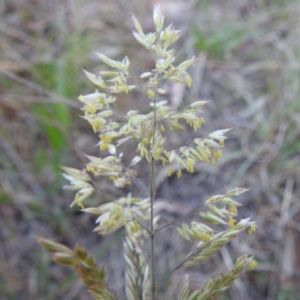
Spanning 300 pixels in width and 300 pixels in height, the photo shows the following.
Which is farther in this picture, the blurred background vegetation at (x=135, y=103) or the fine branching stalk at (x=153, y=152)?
the blurred background vegetation at (x=135, y=103)

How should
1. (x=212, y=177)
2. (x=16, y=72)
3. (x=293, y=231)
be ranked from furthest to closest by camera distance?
(x=16, y=72) → (x=212, y=177) → (x=293, y=231)

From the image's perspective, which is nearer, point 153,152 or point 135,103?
point 153,152

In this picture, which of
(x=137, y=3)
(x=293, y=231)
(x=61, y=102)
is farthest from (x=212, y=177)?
(x=137, y=3)

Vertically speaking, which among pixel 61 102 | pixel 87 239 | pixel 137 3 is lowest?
pixel 87 239

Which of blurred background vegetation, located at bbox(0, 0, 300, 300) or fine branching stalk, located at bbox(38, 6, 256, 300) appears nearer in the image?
fine branching stalk, located at bbox(38, 6, 256, 300)

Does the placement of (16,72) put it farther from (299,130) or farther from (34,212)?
(299,130)

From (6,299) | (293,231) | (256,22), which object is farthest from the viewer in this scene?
(256,22)

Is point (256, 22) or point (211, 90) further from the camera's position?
point (256, 22)

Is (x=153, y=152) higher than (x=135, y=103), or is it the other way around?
(x=153, y=152)
